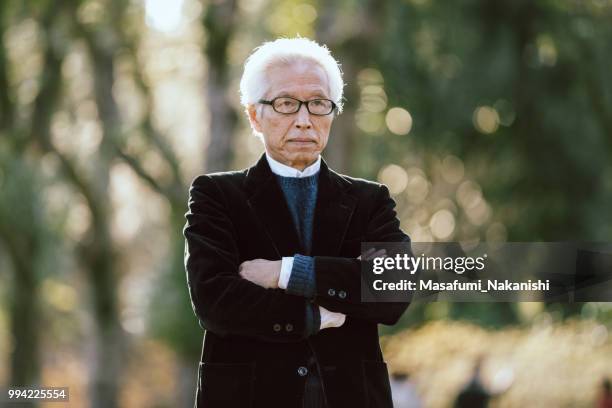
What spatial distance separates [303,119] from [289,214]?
0.26 meters

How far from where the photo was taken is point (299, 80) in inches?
119

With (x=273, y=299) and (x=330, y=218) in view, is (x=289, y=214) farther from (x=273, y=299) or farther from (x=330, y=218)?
(x=273, y=299)

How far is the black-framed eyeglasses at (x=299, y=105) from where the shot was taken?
3.03 m

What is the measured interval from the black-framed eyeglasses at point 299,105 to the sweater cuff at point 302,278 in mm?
390

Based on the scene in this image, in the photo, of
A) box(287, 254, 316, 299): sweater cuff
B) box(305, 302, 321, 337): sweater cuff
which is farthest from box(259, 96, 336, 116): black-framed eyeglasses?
box(305, 302, 321, 337): sweater cuff

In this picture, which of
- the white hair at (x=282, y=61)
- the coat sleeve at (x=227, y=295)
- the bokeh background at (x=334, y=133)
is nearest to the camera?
the coat sleeve at (x=227, y=295)

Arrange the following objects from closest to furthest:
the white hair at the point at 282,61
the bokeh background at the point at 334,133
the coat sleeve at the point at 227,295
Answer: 1. the coat sleeve at the point at 227,295
2. the white hair at the point at 282,61
3. the bokeh background at the point at 334,133

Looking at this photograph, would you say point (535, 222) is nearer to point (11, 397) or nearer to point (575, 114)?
point (575, 114)

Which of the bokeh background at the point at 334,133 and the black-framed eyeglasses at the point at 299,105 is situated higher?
the bokeh background at the point at 334,133

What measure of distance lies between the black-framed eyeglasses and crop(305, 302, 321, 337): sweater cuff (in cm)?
52

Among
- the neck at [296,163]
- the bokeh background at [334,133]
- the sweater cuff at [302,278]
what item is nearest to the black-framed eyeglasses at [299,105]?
the neck at [296,163]

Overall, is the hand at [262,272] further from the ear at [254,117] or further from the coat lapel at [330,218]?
the ear at [254,117]
